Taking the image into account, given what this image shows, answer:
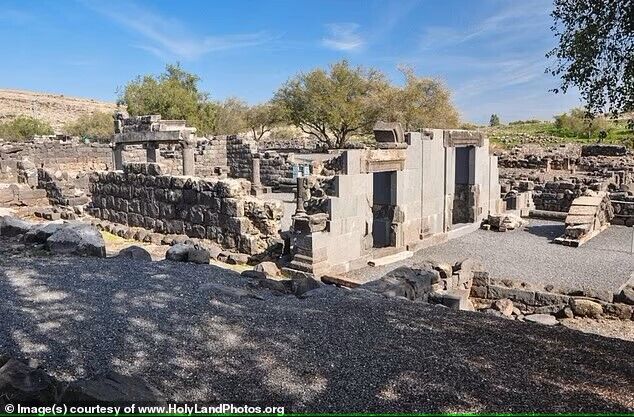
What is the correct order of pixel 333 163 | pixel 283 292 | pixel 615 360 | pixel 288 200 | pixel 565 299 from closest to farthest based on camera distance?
pixel 615 360, pixel 283 292, pixel 565 299, pixel 333 163, pixel 288 200

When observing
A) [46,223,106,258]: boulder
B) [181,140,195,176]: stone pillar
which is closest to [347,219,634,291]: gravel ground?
[46,223,106,258]: boulder

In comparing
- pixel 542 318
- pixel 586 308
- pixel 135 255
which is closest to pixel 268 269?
pixel 135 255

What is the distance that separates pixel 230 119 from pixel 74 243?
49.0 meters

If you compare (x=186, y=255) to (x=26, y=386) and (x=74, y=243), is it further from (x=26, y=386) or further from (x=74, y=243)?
(x=26, y=386)

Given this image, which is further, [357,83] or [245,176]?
[357,83]

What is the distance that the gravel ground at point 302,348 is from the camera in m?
4.60

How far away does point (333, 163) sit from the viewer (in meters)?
17.4

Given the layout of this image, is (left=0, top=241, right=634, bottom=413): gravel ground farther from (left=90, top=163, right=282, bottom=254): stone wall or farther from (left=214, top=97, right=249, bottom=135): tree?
(left=214, top=97, right=249, bottom=135): tree

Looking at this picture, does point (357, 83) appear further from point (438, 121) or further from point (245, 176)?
point (245, 176)

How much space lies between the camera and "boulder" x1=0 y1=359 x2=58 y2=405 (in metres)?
3.81

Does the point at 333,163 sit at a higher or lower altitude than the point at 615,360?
higher

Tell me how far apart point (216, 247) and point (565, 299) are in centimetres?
884

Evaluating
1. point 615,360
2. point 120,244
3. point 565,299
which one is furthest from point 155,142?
point 615,360

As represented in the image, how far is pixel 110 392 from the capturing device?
3.86 m
